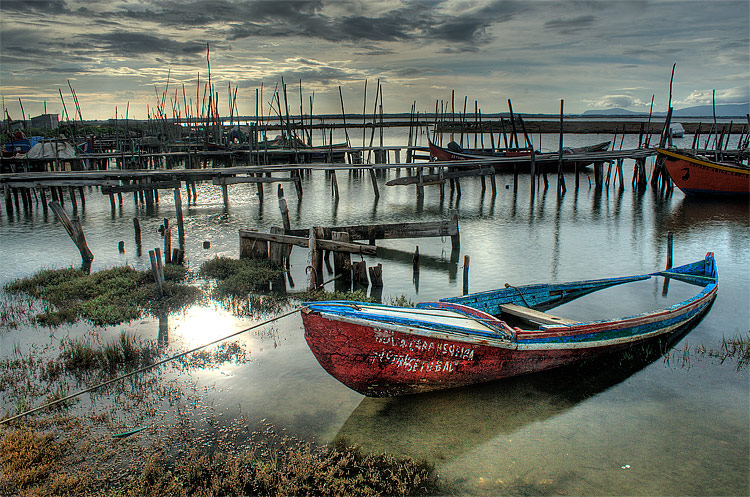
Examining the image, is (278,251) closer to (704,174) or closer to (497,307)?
(497,307)

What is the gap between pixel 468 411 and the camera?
6.29 metres

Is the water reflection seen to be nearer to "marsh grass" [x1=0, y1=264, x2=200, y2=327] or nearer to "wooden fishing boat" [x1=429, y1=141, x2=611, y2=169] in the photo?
"marsh grass" [x1=0, y1=264, x2=200, y2=327]

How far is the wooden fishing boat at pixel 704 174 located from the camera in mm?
22688

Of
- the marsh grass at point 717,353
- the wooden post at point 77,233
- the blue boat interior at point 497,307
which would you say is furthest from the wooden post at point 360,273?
the wooden post at point 77,233

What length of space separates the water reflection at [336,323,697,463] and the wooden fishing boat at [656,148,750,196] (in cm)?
1967

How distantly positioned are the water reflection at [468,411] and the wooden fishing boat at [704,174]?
19.7 meters

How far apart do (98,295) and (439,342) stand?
7371 millimetres

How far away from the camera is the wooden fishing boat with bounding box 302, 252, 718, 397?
5793 mm

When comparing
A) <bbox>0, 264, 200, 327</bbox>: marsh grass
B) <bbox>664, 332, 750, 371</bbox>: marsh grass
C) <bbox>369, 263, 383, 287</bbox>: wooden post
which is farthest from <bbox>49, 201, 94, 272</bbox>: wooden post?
<bbox>664, 332, 750, 371</bbox>: marsh grass

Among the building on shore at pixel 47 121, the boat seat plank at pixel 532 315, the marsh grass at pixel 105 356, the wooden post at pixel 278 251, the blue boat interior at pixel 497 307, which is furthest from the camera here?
the building on shore at pixel 47 121

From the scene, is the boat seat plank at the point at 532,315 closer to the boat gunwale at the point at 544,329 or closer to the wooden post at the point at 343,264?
the boat gunwale at the point at 544,329

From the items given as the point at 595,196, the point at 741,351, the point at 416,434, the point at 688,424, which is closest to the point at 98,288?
the point at 416,434

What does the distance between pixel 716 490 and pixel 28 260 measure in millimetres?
15527

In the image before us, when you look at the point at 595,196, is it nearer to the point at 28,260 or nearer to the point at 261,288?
the point at 261,288
